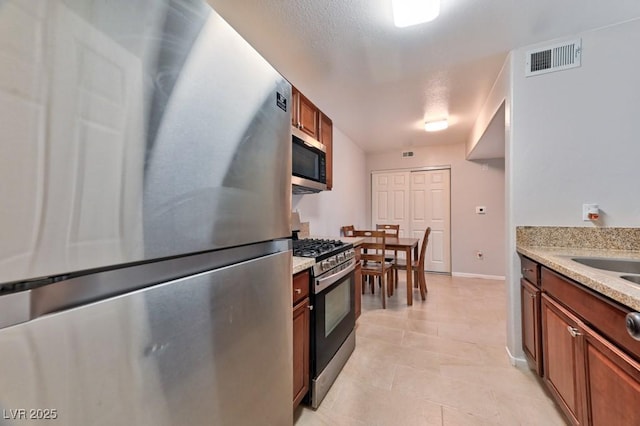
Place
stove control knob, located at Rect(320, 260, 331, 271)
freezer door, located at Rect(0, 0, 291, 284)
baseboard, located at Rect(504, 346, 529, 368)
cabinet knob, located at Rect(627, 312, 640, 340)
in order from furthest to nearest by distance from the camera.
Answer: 1. baseboard, located at Rect(504, 346, 529, 368)
2. stove control knob, located at Rect(320, 260, 331, 271)
3. cabinet knob, located at Rect(627, 312, 640, 340)
4. freezer door, located at Rect(0, 0, 291, 284)

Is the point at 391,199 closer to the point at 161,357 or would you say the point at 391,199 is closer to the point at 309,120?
the point at 309,120

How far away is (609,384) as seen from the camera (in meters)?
0.97

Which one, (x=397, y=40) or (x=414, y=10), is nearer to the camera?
(x=414, y=10)

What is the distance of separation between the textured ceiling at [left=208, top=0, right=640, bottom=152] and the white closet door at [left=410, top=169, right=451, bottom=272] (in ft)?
7.05

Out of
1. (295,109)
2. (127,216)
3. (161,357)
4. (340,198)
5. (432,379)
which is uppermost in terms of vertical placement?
(295,109)

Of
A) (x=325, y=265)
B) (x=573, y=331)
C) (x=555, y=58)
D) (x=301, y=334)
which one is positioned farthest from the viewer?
(x=555, y=58)

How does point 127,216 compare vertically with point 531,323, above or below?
above

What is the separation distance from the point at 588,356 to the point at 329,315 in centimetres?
126

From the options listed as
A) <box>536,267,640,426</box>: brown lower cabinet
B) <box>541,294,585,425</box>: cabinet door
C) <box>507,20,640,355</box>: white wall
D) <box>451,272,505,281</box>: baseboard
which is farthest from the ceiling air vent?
<box>451,272,505,281</box>: baseboard

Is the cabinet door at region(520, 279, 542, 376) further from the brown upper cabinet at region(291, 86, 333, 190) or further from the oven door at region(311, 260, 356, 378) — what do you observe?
the brown upper cabinet at region(291, 86, 333, 190)

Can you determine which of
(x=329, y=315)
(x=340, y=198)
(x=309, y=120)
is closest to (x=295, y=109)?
(x=309, y=120)

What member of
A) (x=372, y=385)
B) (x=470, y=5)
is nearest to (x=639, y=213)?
(x=470, y=5)

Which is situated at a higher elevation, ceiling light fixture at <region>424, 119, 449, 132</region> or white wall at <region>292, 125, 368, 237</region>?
ceiling light fixture at <region>424, 119, 449, 132</region>

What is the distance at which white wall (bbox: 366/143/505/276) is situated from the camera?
14.8 feet
